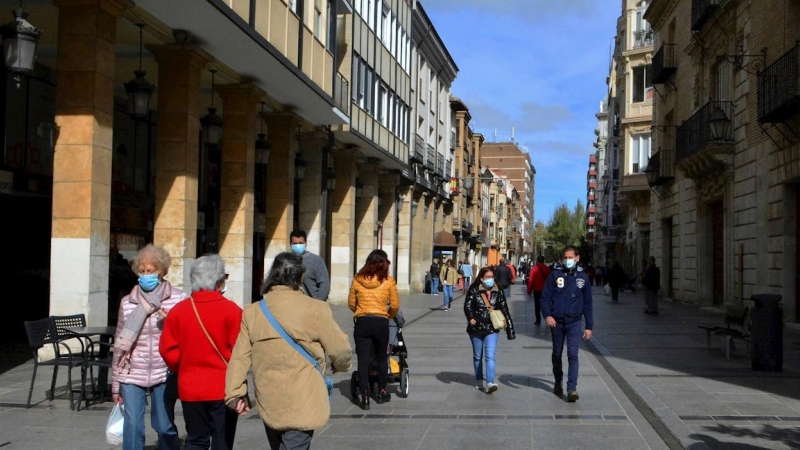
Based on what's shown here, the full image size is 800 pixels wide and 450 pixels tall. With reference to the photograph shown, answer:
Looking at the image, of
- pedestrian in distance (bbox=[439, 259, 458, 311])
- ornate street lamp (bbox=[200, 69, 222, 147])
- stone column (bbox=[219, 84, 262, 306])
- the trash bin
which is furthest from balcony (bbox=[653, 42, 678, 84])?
the trash bin

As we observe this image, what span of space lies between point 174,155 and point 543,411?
8950mm

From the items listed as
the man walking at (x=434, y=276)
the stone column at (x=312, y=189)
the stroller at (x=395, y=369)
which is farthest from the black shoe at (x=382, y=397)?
the man walking at (x=434, y=276)

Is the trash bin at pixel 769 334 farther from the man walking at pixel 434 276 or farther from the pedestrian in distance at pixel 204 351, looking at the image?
the man walking at pixel 434 276

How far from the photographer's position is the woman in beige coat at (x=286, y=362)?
4.67 m

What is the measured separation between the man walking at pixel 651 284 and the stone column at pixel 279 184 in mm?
10842

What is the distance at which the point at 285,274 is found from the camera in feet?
15.9

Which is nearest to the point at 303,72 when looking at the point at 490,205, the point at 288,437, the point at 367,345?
the point at 367,345

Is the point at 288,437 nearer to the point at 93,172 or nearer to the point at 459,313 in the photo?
the point at 93,172

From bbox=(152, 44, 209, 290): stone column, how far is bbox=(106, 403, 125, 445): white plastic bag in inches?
369

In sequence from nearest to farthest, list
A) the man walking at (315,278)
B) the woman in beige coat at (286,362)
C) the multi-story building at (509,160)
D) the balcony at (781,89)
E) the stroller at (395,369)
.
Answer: the woman in beige coat at (286,362), the stroller at (395,369), the man walking at (315,278), the balcony at (781,89), the multi-story building at (509,160)

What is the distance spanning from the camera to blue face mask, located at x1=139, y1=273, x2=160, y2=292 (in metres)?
5.92

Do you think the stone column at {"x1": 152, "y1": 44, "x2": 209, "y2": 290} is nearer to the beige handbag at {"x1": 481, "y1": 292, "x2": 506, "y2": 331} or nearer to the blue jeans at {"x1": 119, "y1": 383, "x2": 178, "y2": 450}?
the beige handbag at {"x1": 481, "y1": 292, "x2": 506, "y2": 331}

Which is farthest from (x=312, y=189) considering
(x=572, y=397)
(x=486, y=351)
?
(x=572, y=397)

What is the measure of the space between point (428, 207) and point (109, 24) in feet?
110
